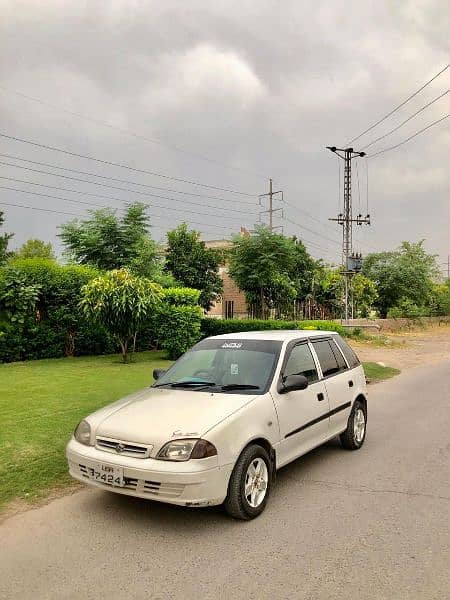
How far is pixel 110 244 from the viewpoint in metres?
24.9

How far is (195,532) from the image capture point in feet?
13.6

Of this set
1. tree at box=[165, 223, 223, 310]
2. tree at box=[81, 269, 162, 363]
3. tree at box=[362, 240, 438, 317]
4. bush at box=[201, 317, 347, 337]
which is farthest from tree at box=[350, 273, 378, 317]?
tree at box=[81, 269, 162, 363]

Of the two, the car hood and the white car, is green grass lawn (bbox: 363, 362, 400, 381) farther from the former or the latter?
the car hood

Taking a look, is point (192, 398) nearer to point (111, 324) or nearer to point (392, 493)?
point (392, 493)

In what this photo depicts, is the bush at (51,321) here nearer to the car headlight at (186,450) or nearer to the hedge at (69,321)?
the hedge at (69,321)

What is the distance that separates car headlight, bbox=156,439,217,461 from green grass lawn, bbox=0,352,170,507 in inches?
70.2

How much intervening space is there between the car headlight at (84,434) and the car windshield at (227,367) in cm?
108

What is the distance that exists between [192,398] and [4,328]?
11816mm

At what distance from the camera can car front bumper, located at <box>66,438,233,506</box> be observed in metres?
4.02

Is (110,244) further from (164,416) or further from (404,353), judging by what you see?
(164,416)

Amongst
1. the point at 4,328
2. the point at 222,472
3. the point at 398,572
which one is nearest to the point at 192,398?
the point at 222,472

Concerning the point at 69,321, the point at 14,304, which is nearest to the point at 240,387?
the point at 14,304

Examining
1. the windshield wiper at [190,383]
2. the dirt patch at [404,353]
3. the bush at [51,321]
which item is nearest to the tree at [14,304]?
the bush at [51,321]

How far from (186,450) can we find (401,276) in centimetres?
4178
